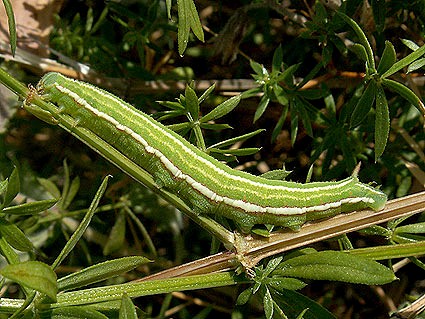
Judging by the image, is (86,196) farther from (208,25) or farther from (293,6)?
(293,6)

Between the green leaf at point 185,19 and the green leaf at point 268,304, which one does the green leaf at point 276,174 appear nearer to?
the green leaf at point 268,304

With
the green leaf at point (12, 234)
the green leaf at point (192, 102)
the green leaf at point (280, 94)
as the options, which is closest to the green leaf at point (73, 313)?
the green leaf at point (12, 234)

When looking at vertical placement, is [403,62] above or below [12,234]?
above

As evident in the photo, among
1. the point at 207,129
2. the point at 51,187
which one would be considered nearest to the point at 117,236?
Result: the point at 51,187

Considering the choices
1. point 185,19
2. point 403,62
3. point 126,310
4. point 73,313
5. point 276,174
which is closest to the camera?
point 126,310

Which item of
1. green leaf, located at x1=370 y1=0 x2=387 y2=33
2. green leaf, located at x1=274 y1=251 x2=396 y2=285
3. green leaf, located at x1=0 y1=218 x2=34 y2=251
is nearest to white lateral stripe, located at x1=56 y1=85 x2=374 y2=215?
green leaf, located at x1=274 y1=251 x2=396 y2=285

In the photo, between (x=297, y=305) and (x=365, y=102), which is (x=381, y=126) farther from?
(x=297, y=305)

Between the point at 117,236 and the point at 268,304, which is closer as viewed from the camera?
the point at 268,304
